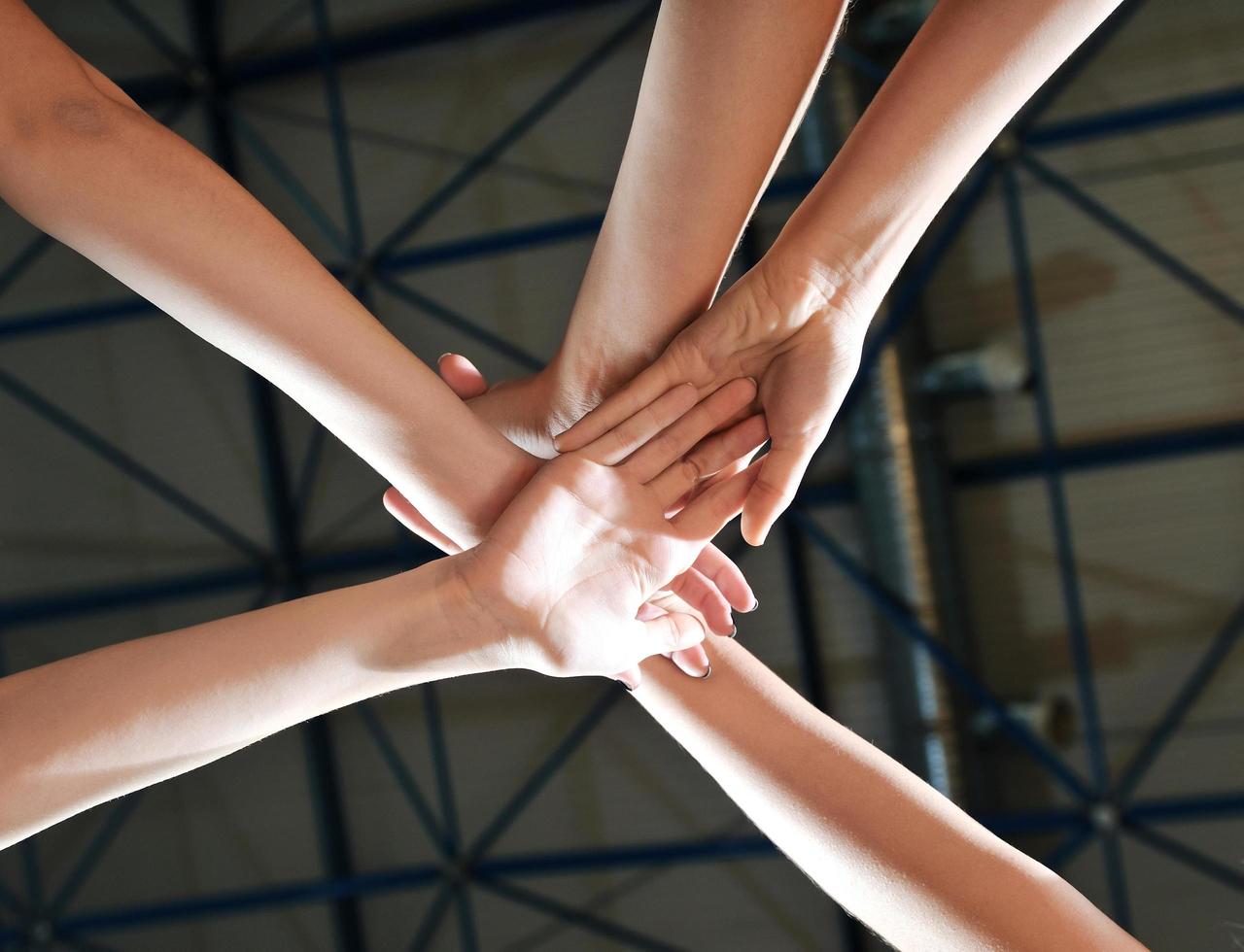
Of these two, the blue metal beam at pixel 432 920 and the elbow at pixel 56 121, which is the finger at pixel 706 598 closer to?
the elbow at pixel 56 121

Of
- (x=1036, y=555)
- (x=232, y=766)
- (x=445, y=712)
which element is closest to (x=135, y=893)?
(x=232, y=766)

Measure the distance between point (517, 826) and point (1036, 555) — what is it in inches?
118

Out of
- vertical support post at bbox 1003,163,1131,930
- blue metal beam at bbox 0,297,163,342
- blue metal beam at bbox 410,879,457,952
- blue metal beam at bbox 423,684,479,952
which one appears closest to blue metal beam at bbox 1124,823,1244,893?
vertical support post at bbox 1003,163,1131,930

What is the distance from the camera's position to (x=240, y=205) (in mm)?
1547

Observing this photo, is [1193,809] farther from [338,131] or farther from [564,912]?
[338,131]

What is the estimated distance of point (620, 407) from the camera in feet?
6.02

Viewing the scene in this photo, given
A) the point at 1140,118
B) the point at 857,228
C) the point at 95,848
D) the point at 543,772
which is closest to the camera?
the point at 857,228

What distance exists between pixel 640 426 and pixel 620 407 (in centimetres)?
5

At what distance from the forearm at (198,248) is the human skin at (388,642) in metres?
0.23

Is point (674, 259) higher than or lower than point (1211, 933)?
higher


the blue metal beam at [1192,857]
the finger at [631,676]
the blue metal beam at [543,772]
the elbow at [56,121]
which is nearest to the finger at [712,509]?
the finger at [631,676]

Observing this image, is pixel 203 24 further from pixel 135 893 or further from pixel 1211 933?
pixel 1211 933

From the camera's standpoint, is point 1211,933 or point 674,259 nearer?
point 674,259

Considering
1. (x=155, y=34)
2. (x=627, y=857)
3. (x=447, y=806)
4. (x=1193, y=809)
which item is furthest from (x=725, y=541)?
(x=155, y=34)
